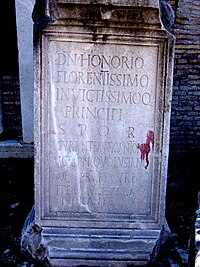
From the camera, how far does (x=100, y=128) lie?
9.41 ft

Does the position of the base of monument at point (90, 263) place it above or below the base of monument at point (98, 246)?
below

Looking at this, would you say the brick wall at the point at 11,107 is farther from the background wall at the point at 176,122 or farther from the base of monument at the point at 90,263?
the base of monument at the point at 90,263

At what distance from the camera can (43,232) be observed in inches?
118

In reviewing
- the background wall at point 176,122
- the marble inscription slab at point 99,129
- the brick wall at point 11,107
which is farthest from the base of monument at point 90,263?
the brick wall at point 11,107

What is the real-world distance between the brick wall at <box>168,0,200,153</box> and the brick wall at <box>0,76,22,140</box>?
78.9 inches

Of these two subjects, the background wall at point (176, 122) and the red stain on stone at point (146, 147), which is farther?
the background wall at point (176, 122)

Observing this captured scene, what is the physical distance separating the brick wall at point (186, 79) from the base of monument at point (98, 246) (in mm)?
2406

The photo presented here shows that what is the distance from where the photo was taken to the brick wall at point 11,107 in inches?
189

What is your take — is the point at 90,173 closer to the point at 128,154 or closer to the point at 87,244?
the point at 128,154

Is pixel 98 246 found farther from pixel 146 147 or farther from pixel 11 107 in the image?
pixel 11 107

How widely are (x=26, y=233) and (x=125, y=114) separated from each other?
121 cm

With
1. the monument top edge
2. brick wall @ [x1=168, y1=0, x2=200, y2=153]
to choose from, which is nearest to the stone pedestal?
the monument top edge

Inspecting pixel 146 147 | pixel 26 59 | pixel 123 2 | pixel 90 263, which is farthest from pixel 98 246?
pixel 26 59

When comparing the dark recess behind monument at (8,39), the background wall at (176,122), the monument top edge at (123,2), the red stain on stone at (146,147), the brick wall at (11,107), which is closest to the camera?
the monument top edge at (123,2)
